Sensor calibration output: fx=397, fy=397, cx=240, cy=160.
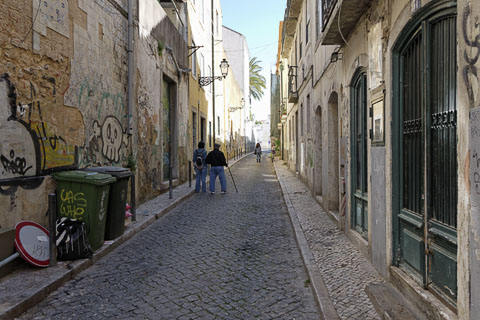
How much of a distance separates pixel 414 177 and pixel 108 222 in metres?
4.60

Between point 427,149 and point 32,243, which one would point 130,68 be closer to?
point 32,243

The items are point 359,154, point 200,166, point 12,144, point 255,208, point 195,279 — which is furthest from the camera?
point 200,166

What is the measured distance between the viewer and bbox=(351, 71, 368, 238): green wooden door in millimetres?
5906

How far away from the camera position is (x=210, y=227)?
7750mm

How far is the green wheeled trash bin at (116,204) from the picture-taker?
6.33 meters

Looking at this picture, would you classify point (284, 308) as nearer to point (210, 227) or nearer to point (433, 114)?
point (433, 114)

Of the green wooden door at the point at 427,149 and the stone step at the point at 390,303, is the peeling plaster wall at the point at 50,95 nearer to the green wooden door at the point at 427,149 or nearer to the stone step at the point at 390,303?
the stone step at the point at 390,303

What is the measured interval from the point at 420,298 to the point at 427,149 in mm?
1294

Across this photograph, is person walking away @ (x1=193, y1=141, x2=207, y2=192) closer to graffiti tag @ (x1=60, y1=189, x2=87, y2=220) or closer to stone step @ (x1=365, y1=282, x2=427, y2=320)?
graffiti tag @ (x1=60, y1=189, x2=87, y2=220)

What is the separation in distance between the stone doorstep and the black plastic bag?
384 centimetres

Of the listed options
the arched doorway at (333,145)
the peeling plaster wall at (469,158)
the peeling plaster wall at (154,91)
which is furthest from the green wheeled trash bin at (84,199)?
the arched doorway at (333,145)

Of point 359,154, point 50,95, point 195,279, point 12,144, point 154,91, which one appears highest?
point 154,91

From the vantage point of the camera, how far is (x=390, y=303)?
3660mm

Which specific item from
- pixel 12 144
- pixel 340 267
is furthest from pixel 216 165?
pixel 340 267
